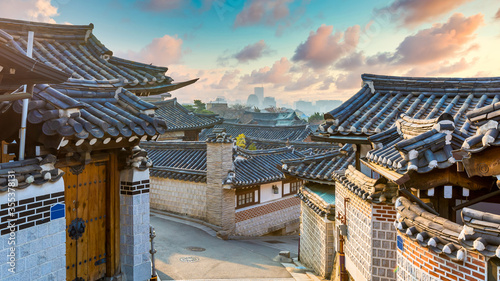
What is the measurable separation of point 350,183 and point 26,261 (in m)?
7.87

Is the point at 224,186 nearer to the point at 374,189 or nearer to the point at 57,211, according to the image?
the point at 374,189

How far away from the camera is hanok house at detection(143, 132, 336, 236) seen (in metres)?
21.5

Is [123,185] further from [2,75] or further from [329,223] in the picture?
[329,223]

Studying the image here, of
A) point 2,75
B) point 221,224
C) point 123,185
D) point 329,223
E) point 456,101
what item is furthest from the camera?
point 221,224

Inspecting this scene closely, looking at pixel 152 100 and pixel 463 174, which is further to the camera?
pixel 152 100

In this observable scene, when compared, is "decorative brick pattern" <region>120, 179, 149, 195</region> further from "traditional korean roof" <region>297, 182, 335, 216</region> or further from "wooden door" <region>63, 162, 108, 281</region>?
"traditional korean roof" <region>297, 182, 335, 216</region>

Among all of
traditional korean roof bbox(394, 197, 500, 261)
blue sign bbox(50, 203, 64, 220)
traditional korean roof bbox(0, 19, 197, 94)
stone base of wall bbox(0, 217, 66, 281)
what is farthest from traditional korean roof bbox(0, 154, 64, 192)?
traditional korean roof bbox(394, 197, 500, 261)

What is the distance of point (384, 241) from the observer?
915 cm

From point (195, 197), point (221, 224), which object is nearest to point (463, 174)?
point (221, 224)

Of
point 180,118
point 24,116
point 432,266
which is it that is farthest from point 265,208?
point 24,116

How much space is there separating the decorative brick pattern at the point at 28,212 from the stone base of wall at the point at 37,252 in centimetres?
8

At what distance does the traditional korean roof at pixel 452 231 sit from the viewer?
440 cm

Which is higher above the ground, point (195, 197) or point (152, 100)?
point (152, 100)

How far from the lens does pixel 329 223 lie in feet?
43.4
